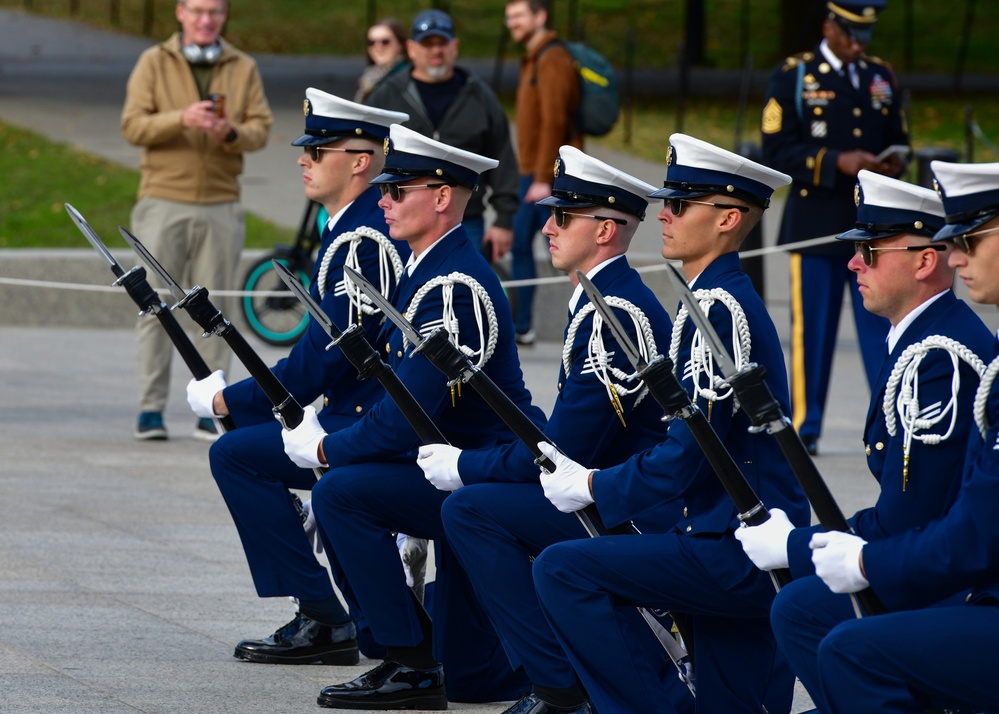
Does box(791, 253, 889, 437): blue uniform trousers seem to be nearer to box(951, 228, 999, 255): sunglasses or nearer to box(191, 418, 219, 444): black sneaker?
box(191, 418, 219, 444): black sneaker

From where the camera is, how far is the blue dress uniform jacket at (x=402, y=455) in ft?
15.5

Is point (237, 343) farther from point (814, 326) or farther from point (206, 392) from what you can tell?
point (814, 326)

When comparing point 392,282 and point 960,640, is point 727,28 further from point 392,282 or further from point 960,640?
point 960,640

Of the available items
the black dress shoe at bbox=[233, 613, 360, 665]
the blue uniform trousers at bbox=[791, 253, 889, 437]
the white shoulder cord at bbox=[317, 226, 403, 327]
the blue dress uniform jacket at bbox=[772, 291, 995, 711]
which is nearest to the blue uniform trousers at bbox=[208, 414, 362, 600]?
the black dress shoe at bbox=[233, 613, 360, 665]

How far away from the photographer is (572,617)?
4016mm

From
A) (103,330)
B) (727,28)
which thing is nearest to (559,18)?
(727,28)

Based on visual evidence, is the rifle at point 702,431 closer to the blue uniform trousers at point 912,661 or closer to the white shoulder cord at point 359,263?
the blue uniform trousers at point 912,661

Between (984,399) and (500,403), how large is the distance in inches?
51.2

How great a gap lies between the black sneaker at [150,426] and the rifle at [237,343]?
3.62 m

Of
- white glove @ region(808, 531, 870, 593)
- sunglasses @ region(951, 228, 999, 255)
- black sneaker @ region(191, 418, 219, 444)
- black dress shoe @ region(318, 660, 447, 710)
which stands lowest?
black sneaker @ region(191, 418, 219, 444)

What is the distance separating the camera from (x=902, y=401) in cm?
361

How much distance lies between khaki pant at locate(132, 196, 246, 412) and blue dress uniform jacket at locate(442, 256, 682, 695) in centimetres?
432

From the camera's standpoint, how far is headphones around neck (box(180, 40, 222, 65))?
8.57 metres

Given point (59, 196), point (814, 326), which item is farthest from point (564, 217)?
point (59, 196)
